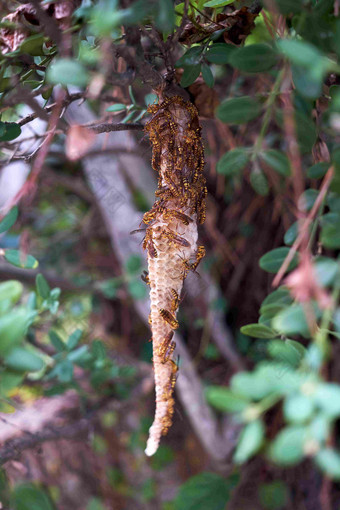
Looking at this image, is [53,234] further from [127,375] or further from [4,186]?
[127,375]

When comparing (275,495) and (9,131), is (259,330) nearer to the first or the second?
(9,131)

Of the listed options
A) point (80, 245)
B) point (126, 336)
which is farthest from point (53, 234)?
point (126, 336)

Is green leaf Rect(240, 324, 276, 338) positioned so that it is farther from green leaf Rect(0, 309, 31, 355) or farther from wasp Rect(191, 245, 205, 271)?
green leaf Rect(0, 309, 31, 355)

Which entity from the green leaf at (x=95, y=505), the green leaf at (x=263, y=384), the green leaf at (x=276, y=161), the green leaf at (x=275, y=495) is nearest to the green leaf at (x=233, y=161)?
the green leaf at (x=276, y=161)

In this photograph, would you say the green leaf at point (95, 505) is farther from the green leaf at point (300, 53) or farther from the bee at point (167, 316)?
the green leaf at point (300, 53)

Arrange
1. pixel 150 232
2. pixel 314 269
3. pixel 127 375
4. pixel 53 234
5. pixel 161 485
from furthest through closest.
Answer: pixel 53 234 < pixel 161 485 < pixel 127 375 < pixel 150 232 < pixel 314 269

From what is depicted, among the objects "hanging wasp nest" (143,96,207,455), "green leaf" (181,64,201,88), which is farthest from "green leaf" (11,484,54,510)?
"green leaf" (181,64,201,88)
